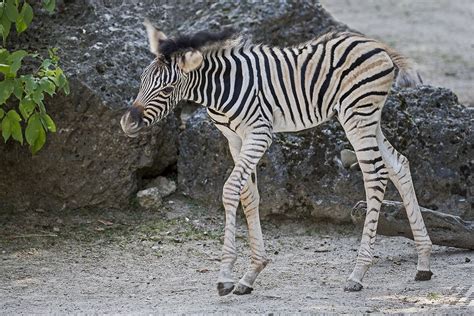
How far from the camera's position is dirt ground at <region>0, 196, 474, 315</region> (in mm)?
6801

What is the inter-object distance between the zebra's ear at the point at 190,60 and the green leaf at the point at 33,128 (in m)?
1.34

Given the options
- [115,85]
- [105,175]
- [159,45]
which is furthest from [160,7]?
[159,45]

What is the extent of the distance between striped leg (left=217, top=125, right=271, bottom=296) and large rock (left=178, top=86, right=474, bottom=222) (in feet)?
6.33

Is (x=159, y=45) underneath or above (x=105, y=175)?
above

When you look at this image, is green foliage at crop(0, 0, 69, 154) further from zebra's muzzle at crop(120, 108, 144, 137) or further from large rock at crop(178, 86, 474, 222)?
large rock at crop(178, 86, 474, 222)

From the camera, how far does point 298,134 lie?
30.2ft

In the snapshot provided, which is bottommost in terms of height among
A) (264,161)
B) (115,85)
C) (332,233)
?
(332,233)

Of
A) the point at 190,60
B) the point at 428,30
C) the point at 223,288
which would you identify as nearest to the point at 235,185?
the point at 223,288

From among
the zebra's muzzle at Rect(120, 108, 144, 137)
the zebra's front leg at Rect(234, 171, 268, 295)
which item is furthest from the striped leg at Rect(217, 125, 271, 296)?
the zebra's muzzle at Rect(120, 108, 144, 137)

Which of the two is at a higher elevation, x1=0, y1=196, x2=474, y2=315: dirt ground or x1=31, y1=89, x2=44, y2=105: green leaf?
x1=31, y1=89, x2=44, y2=105: green leaf

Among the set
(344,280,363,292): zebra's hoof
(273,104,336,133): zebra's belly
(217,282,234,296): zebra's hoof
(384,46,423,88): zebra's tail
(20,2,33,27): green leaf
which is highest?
(20,2,33,27): green leaf

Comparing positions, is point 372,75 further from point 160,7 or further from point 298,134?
point 160,7

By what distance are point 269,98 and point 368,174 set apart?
40.0 inches

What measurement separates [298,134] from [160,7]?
248 centimetres
